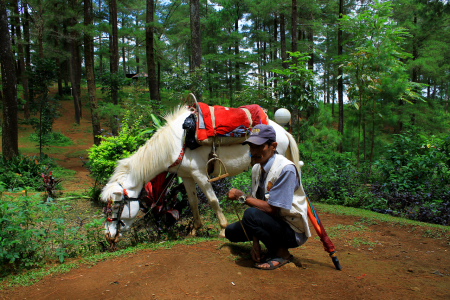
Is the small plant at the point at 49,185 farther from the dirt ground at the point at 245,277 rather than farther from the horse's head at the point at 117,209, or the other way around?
the dirt ground at the point at 245,277

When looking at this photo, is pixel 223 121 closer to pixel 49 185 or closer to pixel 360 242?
pixel 360 242

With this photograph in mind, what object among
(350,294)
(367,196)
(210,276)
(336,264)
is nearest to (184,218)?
(210,276)

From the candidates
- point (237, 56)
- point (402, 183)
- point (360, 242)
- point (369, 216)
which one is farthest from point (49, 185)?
point (237, 56)

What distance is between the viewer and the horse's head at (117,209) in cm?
351

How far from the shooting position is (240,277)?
241cm

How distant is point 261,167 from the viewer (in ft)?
8.63

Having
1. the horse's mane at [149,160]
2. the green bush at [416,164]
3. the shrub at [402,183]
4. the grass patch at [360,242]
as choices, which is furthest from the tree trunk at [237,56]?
the grass patch at [360,242]

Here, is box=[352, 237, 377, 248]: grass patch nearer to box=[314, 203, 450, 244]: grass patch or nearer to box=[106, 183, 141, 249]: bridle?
box=[314, 203, 450, 244]: grass patch

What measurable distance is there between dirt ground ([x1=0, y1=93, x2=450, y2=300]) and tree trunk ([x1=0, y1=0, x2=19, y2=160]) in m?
7.94

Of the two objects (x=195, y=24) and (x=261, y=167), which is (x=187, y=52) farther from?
(x=261, y=167)

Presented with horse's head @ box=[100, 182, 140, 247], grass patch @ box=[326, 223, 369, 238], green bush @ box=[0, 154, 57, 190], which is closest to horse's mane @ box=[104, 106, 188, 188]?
horse's head @ box=[100, 182, 140, 247]

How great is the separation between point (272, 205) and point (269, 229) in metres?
0.28

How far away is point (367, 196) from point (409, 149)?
1.64 meters

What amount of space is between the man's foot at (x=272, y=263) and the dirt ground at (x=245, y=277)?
5cm
